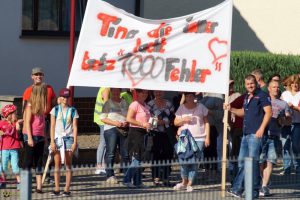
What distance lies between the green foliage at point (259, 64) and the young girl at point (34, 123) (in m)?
7.47

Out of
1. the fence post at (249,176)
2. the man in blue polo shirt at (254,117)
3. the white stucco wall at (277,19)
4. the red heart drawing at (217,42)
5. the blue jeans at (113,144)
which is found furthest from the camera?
the white stucco wall at (277,19)

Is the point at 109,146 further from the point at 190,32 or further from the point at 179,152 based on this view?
the point at 190,32

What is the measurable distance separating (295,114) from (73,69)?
4634 millimetres

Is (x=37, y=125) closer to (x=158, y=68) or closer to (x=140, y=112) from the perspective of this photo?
(x=140, y=112)

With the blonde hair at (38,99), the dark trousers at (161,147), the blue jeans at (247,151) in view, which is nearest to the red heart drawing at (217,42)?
the blue jeans at (247,151)

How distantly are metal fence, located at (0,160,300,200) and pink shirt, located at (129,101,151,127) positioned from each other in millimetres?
873

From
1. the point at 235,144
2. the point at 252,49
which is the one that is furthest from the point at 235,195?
the point at 252,49

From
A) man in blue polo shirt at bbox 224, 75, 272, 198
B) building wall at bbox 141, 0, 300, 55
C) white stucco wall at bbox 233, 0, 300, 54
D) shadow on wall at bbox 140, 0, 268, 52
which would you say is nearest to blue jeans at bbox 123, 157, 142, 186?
man in blue polo shirt at bbox 224, 75, 272, 198

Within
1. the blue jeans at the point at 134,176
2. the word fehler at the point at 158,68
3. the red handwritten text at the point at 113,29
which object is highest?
the red handwritten text at the point at 113,29

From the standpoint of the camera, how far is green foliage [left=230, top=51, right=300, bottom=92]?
21.0 meters

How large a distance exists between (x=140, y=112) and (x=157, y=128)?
372 mm

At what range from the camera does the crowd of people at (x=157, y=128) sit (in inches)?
543

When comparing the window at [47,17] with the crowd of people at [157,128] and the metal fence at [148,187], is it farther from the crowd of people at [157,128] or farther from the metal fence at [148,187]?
the metal fence at [148,187]

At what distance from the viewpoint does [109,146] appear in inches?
604
